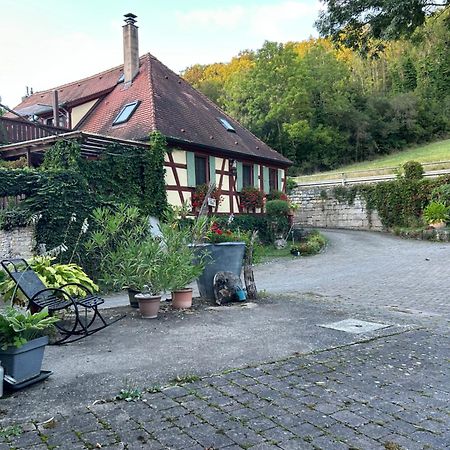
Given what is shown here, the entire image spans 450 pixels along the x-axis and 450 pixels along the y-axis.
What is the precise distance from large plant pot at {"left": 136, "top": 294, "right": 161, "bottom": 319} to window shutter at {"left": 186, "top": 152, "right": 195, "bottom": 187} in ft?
32.6

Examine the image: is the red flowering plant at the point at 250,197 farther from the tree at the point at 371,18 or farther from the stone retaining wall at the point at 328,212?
the tree at the point at 371,18

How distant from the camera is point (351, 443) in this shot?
241 centimetres

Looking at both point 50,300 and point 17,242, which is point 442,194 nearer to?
point 17,242

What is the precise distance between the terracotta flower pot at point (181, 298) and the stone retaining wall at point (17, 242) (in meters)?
4.77

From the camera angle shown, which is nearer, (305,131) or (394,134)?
(305,131)

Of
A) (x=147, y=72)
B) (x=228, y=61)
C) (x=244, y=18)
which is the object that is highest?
(x=228, y=61)

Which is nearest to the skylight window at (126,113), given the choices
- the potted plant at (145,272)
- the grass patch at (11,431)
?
the potted plant at (145,272)

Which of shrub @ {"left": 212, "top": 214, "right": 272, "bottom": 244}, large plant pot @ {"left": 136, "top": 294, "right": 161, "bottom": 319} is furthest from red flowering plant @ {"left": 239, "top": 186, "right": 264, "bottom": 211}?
large plant pot @ {"left": 136, "top": 294, "right": 161, "bottom": 319}

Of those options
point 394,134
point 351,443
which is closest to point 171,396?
point 351,443

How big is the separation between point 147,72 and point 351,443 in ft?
55.0

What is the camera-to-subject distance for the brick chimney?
55.3 feet

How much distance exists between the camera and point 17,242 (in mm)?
9711

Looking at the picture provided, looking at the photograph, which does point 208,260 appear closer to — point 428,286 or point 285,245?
point 428,286

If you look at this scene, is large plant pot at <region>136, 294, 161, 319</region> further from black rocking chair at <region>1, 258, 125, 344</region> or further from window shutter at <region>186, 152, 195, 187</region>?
window shutter at <region>186, 152, 195, 187</region>
